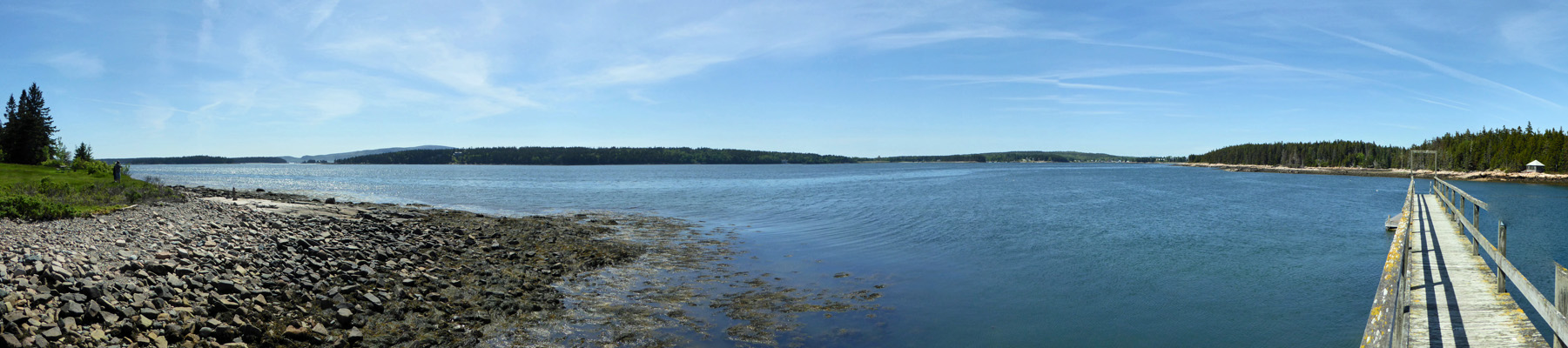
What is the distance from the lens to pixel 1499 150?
120 metres

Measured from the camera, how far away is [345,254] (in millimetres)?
15750

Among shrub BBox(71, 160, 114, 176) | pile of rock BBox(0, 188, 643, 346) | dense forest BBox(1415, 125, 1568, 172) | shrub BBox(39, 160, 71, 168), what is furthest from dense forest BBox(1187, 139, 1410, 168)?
shrub BBox(39, 160, 71, 168)

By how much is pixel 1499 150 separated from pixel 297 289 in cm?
17639

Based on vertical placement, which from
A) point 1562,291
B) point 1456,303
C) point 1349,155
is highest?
point 1349,155

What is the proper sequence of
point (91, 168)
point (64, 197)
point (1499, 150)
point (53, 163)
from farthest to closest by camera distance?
point (1499, 150) < point (53, 163) < point (91, 168) < point (64, 197)

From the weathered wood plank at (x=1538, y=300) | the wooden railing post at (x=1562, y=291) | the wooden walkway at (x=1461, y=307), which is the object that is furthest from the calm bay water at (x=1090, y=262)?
the wooden railing post at (x=1562, y=291)

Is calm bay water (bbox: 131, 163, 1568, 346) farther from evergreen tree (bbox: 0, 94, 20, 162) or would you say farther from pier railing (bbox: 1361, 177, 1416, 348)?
evergreen tree (bbox: 0, 94, 20, 162)

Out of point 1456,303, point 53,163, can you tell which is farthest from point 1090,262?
point 53,163

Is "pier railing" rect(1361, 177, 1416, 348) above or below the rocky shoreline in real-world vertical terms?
above

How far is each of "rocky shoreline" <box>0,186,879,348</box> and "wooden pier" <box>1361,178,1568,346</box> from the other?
8.18m

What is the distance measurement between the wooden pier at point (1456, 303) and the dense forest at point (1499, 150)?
446 ft

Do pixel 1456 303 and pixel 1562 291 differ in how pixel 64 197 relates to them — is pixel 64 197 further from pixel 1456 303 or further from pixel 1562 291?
pixel 1456 303

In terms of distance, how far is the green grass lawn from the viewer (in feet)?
52.7

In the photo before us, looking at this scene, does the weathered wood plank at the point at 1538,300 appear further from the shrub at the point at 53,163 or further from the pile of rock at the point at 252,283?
the shrub at the point at 53,163
